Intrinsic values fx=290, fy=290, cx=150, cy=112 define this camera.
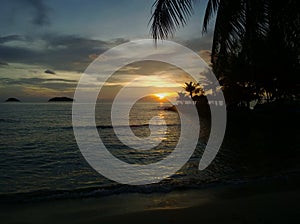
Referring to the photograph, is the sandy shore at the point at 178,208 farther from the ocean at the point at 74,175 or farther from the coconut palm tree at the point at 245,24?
Result: the coconut palm tree at the point at 245,24

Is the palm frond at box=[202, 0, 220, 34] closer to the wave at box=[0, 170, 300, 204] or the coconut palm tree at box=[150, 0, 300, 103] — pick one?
the coconut palm tree at box=[150, 0, 300, 103]

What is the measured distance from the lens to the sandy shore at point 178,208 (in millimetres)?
5459

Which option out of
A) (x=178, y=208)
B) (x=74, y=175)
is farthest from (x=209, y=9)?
(x=74, y=175)

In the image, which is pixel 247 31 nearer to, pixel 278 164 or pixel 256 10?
pixel 256 10

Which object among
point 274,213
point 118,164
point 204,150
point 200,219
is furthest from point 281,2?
point 204,150

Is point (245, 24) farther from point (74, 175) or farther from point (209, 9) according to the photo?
point (74, 175)

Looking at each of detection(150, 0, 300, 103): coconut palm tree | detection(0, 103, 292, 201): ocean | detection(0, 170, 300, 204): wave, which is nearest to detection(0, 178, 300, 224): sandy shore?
detection(0, 170, 300, 204): wave

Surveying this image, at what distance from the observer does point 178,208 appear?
6.06 m

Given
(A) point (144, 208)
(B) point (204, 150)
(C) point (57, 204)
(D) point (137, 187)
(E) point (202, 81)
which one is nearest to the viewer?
(A) point (144, 208)

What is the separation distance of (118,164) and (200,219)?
7.26 m

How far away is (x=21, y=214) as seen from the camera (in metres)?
6.10

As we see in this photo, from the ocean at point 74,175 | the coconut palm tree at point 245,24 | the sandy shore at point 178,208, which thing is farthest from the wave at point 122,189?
the coconut palm tree at point 245,24

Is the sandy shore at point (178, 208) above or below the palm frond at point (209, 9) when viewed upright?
below

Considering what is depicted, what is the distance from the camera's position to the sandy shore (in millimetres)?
5459
